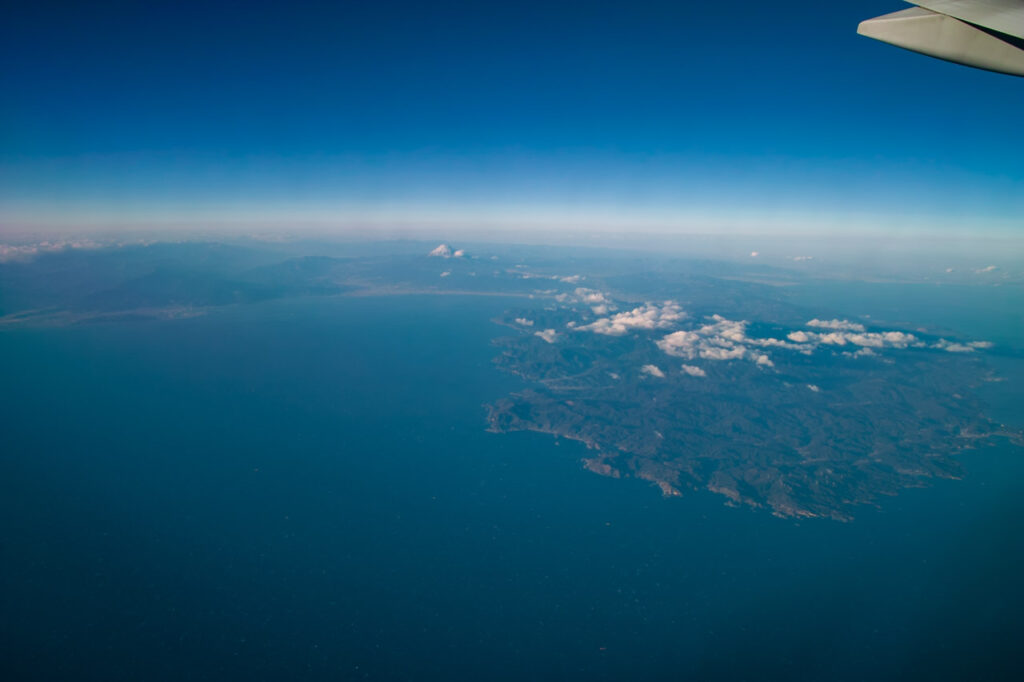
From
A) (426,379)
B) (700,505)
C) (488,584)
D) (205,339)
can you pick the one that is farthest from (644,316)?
(205,339)

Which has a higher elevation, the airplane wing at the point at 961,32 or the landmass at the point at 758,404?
the airplane wing at the point at 961,32

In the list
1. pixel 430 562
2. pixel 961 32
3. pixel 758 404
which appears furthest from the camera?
pixel 758 404

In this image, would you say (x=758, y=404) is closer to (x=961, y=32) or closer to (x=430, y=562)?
(x=430, y=562)

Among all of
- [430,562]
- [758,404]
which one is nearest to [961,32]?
[430,562]

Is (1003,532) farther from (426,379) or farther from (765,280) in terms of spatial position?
(765,280)

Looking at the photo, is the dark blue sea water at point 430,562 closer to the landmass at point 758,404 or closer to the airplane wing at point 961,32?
the landmass at point 758,404

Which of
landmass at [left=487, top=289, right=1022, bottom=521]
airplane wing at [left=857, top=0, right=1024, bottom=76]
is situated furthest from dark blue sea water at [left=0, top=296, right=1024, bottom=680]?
airplane wing at [left=857, top=0, right=1024, bottom=76]

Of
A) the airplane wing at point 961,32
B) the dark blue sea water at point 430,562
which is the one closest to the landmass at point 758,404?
the dark blue sea water at point 430,562
